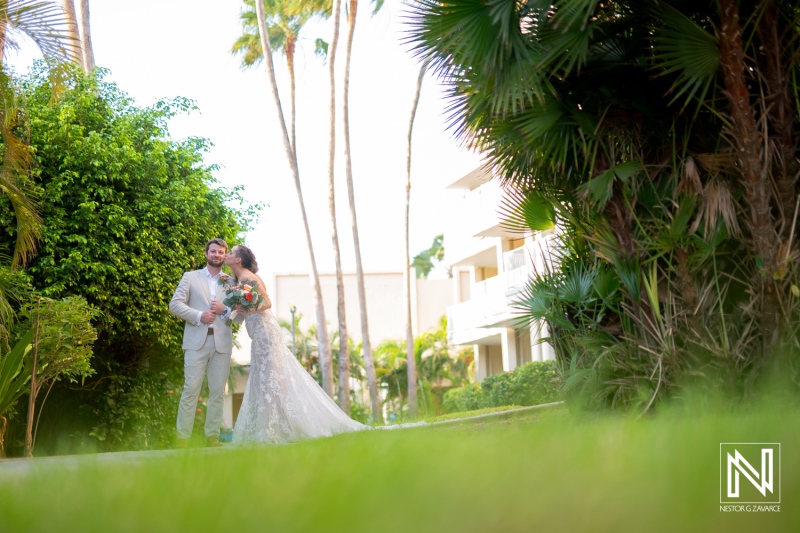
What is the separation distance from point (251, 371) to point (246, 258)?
1321 millimetres

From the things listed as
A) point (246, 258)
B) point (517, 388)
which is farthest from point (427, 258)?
point (246, 258)

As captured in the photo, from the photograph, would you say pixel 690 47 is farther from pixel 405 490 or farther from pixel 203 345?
pixel 405 490

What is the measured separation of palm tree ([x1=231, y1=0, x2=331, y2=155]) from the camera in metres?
33.0

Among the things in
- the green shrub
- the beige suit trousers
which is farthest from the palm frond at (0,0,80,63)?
the green shrub

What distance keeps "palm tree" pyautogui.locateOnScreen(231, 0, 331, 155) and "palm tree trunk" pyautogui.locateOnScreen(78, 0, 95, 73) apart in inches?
447

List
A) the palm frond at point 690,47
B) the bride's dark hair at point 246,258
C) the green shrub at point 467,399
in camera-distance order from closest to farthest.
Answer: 1. the palm frond at point 690,47
2. the bride's dark hair at point 246,258
3. the green shrub at point 467,399

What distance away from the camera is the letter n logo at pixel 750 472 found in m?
2.64

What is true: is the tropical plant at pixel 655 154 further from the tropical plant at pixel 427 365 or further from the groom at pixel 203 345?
the tropical plant at pixel 427 365

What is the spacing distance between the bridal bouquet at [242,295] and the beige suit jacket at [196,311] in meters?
0.16

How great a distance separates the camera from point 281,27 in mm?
34062

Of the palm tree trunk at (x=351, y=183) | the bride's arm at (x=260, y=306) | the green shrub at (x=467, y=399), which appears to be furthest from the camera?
the palm tree trunk at (x=351, y=183)

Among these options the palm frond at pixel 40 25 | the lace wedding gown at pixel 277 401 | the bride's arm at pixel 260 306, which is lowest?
the lace wedding gown at pixel 277 401

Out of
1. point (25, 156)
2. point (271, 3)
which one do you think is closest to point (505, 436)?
point (25, 156)

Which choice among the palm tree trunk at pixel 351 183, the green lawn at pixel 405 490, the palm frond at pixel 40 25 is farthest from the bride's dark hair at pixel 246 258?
the palm tree trunk at pixel 351 183
